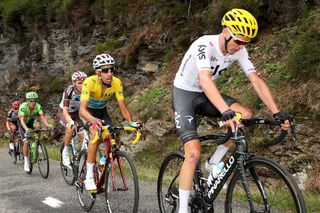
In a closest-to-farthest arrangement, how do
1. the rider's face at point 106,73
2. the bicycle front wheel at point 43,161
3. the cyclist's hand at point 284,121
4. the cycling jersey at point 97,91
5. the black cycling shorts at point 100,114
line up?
the cyclist's hand at point 284,121 → the rider's face at point 106,73 → the cycling jersey at point 97,91 → the black cycling shorts at point 100,114 → the bicycle front wheel at point 43,161

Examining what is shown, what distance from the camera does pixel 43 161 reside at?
10.2 m

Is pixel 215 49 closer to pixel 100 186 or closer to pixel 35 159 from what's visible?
pixel 100 186

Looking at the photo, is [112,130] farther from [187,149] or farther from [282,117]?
[282,117]

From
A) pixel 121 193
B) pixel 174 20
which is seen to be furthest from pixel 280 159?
pixel 174 20

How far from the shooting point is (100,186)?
5.97m

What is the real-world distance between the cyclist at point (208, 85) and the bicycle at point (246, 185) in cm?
19

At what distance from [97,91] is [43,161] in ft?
14.3

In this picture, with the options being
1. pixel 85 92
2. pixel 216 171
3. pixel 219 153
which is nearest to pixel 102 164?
pixel 85 92

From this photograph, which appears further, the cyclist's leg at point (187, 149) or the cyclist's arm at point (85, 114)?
the cyclist's arm at point (85, 114)

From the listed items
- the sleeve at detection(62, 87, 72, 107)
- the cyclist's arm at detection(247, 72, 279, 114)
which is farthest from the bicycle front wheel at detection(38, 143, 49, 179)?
the cyclist's arm at detection(247, 72, 279, 114)

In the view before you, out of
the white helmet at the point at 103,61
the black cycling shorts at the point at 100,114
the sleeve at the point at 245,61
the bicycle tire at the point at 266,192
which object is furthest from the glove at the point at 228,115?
the black cycling shorts at the point at 100,114

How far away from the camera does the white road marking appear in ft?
22.7

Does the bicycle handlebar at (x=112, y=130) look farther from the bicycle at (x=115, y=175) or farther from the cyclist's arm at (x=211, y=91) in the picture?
the cyclist's arm at (x=211, y=91)

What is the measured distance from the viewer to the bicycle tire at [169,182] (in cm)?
502
